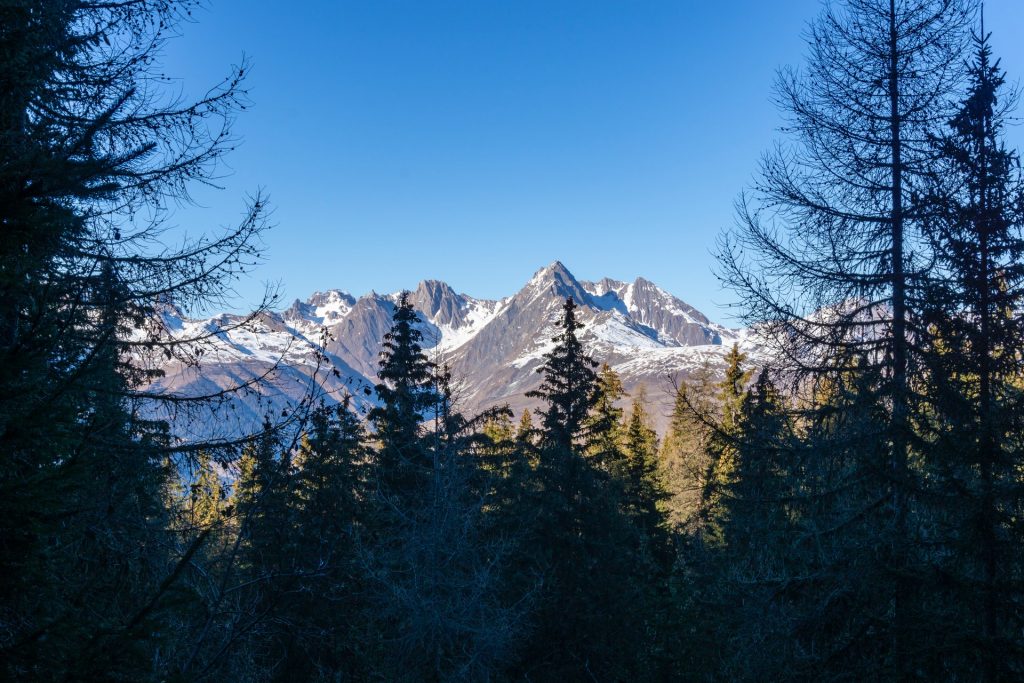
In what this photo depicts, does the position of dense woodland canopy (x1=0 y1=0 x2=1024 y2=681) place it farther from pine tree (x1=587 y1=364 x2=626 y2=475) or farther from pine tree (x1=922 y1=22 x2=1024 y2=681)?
pine tree (x1=587 y1=364 x2=626 y2=475)

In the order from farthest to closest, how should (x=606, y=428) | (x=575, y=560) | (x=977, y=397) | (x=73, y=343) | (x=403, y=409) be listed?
1. (x=403, y=409)
2. (x=606, y=428)
3. (x=575, y=560)
4. (x=977, y=397)
5. (x=73, y=343)

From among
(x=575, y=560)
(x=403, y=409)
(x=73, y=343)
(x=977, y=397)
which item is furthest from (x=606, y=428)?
(x=73, y=343)

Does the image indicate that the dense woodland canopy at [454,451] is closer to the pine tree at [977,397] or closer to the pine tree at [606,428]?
the pine tree at [977,397]

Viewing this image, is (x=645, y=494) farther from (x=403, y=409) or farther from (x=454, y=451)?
(x=454, y=451)

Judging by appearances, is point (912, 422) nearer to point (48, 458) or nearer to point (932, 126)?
point (932, 126)

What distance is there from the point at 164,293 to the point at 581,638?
1487cm

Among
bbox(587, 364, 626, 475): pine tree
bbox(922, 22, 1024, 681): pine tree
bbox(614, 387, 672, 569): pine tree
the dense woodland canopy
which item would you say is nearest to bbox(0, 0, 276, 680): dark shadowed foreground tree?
the dense woodland canopy

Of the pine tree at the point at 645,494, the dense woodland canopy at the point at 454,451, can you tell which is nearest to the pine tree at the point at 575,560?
the dense woodland canopy at the point at 454,451

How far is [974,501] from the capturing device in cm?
761

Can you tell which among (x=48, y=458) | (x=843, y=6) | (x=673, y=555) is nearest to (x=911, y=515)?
(x=843, y=6)

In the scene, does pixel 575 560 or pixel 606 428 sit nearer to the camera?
pixel 575 560

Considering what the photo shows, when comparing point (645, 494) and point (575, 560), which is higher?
point (645, 494)

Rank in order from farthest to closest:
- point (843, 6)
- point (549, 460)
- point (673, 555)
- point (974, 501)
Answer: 1. point (673, 555)
2. point (549, 460)
3. point (843, 6)
4. point (974, 501)

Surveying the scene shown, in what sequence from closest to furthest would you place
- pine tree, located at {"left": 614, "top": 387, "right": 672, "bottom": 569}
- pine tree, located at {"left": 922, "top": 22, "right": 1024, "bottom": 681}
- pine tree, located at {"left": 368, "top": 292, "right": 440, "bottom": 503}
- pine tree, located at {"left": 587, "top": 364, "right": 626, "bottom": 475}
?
1. pine tree, located at {"left": 922, "top": 22, "right": 1024, "bottom": 681}
2. pine tree, located at {"left": 368, "top": 292, "right": 440, "bottom": 503}
3. pine tree, located at {"left": 587, "top": 364, "right": 626, "bottom": 475}
4. pine tree, located at {"left": 614, "top": 387, "right": 672, "bottom": 569}
